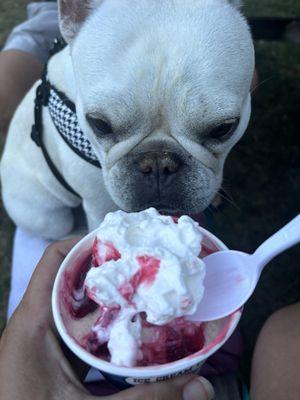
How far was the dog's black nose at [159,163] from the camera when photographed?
142cm

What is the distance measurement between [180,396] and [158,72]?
0.77 meters

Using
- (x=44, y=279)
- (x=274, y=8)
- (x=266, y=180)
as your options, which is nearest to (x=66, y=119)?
(x=44, y=279)

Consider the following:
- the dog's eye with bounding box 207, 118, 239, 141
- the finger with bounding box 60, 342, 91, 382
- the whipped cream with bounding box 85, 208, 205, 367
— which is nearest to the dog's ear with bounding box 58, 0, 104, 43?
the dog's eye with bounding box 207, 118, 239, 141

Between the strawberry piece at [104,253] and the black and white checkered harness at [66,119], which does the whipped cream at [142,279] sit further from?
the black and white checkered harness at [66,119]

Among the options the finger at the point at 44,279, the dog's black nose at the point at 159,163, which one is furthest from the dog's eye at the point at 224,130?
the finger at the point at 44,279

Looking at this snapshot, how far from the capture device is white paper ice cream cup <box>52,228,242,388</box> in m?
0.88

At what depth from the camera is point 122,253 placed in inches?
36.3

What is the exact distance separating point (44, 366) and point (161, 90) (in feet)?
2.42

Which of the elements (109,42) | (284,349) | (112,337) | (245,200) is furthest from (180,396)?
(245,200)

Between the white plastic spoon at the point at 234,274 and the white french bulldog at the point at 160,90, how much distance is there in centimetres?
44

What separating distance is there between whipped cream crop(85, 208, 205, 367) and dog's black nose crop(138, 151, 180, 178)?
0.50 m

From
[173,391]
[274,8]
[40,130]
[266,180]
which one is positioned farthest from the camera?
[274,8]

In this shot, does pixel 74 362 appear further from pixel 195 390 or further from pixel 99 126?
pixel 99 126

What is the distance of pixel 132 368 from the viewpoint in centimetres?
88
